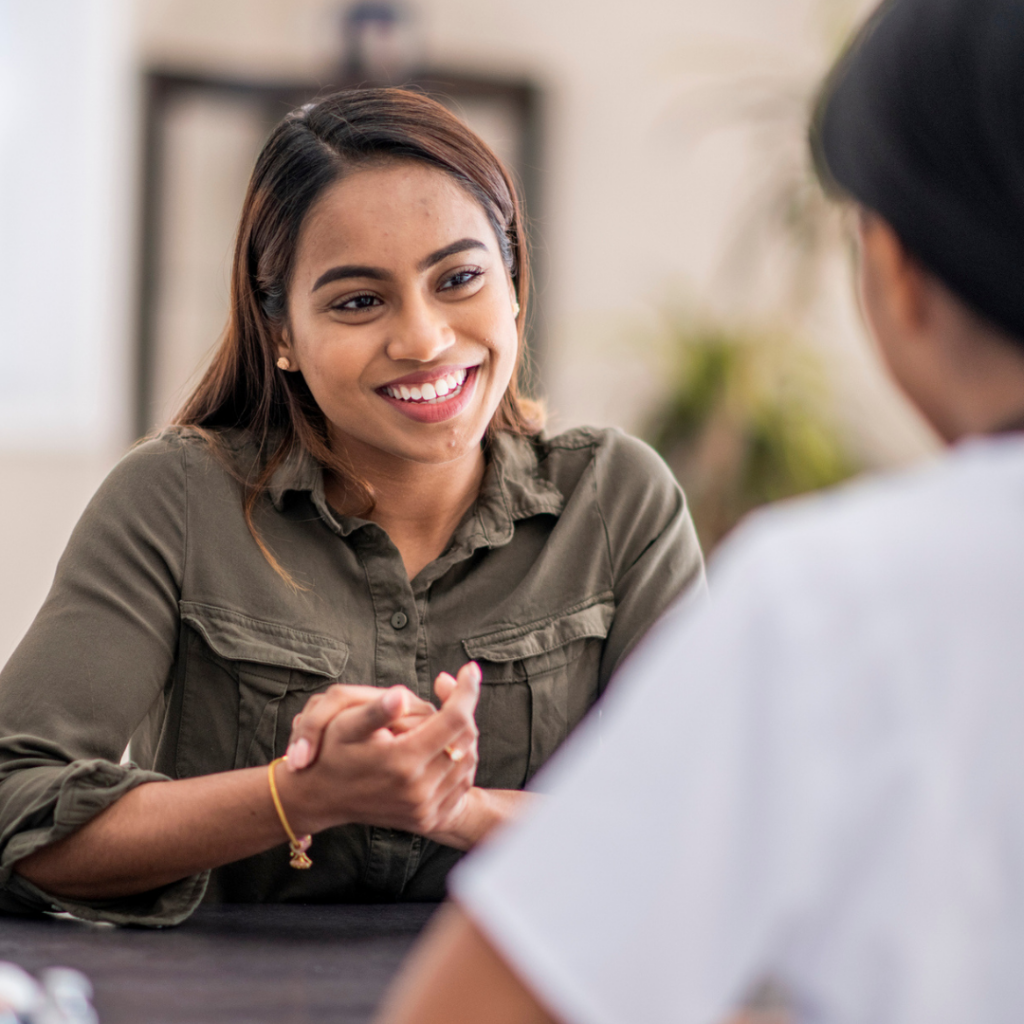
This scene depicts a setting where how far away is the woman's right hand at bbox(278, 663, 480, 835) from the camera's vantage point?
1.06m

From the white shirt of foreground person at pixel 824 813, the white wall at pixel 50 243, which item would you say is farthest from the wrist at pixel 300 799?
the white wall at pixel 50 243

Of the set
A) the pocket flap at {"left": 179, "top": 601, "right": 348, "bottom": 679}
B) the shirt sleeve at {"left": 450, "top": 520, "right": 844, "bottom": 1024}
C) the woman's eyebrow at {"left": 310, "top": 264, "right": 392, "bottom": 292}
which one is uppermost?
the woman's eyebrow at {"left": 310, "top": 264, "right": 392, "bottom": 292}

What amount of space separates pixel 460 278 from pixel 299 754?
1.96 ft

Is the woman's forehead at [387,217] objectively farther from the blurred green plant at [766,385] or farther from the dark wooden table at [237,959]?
the blurred green plant at [766,385]

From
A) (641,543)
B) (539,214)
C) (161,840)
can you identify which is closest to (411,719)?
(161,840)

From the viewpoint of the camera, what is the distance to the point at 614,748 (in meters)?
0.48

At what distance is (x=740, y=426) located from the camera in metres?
3.39

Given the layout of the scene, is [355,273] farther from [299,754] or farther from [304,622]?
[299,754]

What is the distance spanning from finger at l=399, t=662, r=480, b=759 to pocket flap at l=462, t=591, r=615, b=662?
34cm

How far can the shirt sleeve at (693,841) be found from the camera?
46 cm

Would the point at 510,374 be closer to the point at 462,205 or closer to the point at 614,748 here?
the point at 462,205

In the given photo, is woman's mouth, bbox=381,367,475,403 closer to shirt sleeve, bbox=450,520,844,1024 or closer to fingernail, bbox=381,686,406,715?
fingernail, bbox=381,686,406,715

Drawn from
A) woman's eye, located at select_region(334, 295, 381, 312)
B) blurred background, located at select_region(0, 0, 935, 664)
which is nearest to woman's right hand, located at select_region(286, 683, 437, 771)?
woman's eye, located at select_region(334, 295, 381, 312)

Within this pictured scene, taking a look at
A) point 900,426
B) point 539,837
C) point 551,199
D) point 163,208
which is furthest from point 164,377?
point 539,837
